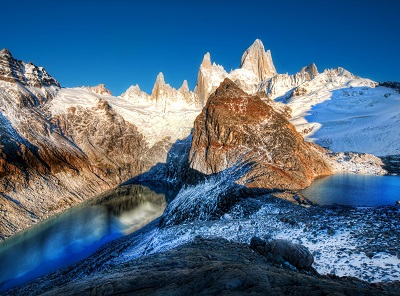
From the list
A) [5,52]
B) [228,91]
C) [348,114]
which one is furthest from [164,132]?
[348,114]

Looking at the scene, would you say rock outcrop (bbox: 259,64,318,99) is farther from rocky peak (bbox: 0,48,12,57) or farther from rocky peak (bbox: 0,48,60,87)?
rocky peak (bbox: 0,48,12,57)

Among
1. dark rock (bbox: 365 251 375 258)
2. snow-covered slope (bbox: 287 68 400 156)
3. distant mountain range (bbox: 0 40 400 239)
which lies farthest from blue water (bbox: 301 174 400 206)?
snow-covered slope (bbox: 287 68 400 156)

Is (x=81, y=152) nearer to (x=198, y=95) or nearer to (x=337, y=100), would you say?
(x=198, y=95)

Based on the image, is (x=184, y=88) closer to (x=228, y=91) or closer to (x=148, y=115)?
(x=148, y=115)

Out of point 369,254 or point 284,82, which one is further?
point 284,82

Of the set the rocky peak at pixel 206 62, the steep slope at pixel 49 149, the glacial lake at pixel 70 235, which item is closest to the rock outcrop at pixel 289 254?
the glacial lake at pixel 70 235
